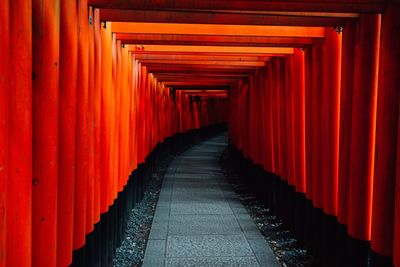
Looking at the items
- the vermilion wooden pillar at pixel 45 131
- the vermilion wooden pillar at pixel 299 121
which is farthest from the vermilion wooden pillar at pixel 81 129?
the vermilion wooden pillar at pixel 299 121

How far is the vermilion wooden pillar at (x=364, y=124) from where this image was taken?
453cm

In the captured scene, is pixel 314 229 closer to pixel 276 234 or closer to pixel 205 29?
pixel 276 234

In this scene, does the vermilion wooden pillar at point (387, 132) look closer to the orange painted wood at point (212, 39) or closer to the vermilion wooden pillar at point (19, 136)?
the orange painted wood at point (212, 39)

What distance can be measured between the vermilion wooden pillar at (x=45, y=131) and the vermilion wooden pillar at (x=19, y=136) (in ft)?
1.18

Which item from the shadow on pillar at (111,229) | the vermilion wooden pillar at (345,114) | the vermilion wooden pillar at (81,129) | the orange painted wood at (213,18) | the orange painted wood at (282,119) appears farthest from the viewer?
the orange painted wood at (282,119)

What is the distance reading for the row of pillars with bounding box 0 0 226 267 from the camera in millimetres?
2512

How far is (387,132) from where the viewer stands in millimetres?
4035

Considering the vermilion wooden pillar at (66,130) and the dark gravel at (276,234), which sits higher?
the vermilion wooden pillar at (66,130)

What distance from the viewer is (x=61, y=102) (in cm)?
359

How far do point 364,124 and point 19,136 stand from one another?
3206 mm

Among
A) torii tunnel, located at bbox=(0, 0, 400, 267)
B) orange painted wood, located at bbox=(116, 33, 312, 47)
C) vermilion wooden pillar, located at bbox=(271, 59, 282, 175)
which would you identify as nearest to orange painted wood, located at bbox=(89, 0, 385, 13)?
torii tunnel, located at bbox=(0, 0, 400, 267)

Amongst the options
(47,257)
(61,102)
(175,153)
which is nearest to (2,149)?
(47,257)

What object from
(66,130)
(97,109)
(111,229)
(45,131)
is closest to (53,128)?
(45,131)

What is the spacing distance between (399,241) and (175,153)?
64.2ft
